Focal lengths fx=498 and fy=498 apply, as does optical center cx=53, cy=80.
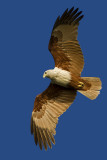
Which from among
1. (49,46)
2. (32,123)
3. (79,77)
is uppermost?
(49,46)

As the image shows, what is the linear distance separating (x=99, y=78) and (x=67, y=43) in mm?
1355

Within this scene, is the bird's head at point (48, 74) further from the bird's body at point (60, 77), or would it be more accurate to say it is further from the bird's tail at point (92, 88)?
the bird's tail at point (92, 88)

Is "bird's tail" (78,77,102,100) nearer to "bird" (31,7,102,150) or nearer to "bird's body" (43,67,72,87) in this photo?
"bird" (31,7,102,150)

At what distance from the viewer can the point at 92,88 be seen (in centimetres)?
1417

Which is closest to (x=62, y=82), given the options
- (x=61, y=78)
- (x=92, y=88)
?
(x=61, y=78)

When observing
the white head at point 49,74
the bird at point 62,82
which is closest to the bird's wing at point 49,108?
the bird at point 62,82

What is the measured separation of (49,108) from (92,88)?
137 cm

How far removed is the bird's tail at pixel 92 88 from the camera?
1409 centimetres

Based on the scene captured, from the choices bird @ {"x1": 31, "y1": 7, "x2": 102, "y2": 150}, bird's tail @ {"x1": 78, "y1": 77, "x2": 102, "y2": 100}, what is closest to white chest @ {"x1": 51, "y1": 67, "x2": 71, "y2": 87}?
bird @ {"x1": 31, "y1": 7, "x2": 102, "y2": 150}

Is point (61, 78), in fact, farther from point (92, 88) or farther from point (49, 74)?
point (92, 88)

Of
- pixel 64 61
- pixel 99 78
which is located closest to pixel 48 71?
pixel 64 61

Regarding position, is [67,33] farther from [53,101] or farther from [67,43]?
[53,101]

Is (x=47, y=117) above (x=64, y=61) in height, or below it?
below

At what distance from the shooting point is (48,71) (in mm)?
13984
